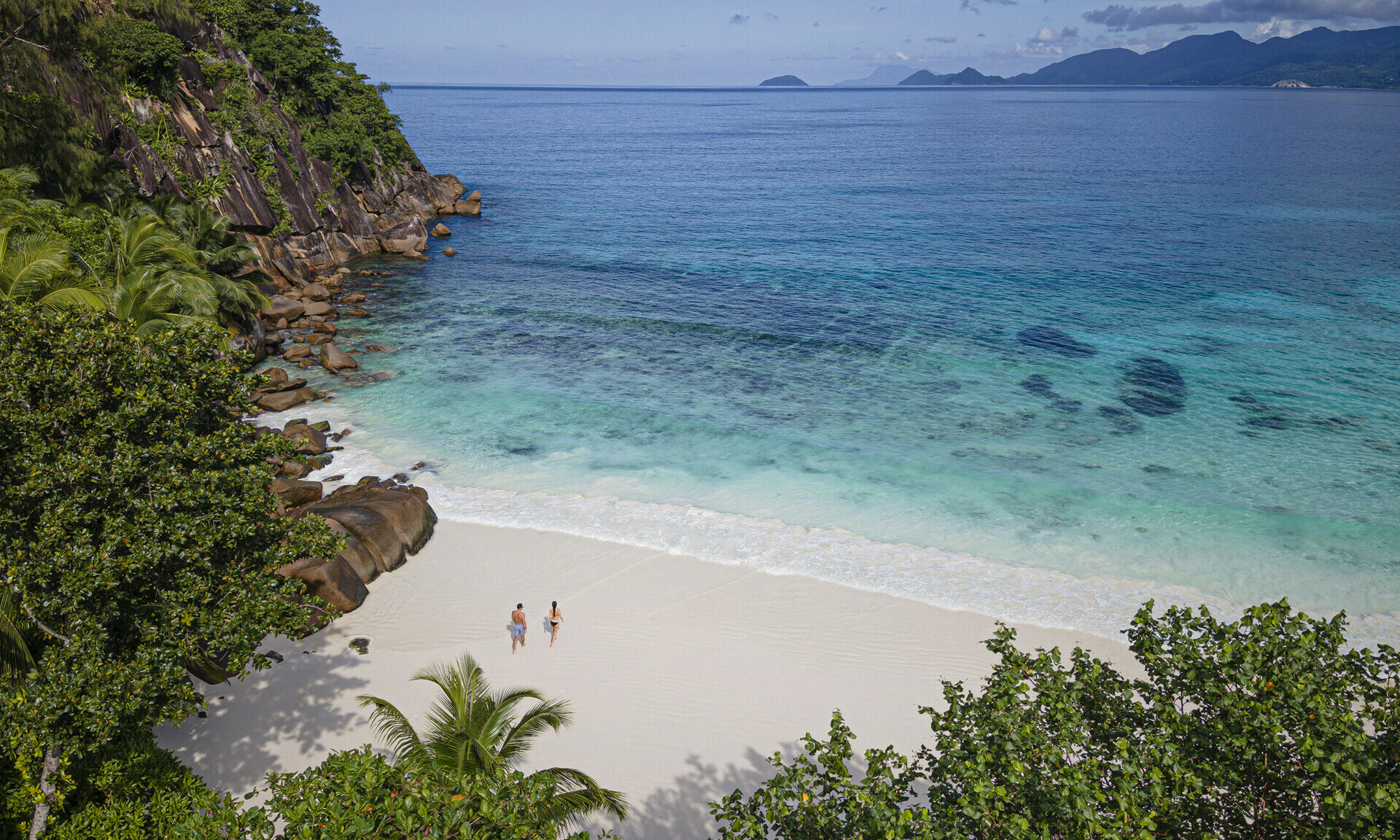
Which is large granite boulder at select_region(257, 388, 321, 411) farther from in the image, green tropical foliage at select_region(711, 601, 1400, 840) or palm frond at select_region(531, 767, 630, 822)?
green tropical foliage at select_region(711, 601, 1400, 840)

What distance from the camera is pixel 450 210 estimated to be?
72.2m

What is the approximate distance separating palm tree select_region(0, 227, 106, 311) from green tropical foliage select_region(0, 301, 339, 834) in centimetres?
904

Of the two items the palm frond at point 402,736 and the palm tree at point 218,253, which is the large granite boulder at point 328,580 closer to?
the palm frond at point 402,736

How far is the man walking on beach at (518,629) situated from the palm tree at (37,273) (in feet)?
41.4

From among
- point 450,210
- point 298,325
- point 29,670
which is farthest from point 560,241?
point 29,670

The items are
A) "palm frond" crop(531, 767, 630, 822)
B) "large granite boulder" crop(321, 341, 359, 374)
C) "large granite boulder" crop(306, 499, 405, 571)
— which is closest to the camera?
"palm frond" crop(531, 767, 630, 822)

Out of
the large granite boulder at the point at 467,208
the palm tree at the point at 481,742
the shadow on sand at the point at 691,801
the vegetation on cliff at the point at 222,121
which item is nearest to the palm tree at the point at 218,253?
the vegetation on cliff at the point at 222,121

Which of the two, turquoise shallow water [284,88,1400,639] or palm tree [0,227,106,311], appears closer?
palm tree [0,227,106,311]

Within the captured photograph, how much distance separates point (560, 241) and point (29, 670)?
5465 centimetres

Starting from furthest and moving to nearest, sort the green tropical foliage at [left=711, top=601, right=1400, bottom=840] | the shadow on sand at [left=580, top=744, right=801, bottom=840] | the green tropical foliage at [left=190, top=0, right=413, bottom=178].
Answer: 1. the green tropical foliage at [left=190, top=0, right=413, bottom=178]
2. the shadow on sand at [left=580, top=744, right=801, bottom=840]
3. the green tropical foliage at [left=711, top=601, right=1400, bottom=840]

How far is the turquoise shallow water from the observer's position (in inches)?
947

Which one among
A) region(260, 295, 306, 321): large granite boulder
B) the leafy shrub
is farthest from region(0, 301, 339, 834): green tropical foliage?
the leafy shrub

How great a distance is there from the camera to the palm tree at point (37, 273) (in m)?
19.9

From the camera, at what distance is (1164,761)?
27.8ft
